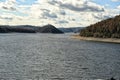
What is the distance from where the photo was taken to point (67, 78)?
71.3 meters

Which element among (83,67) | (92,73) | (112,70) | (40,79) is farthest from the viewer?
(83,67)

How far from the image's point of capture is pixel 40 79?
69438mm

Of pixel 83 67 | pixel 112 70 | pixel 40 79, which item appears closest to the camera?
pixel 40 79

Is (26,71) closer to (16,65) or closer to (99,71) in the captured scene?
(16,65)

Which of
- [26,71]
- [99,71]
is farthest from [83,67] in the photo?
[26,71]

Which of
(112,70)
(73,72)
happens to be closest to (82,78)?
(73,72)

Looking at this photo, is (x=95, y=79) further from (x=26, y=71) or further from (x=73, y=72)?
(x=26, y=71)

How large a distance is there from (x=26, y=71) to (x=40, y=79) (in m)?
11.1

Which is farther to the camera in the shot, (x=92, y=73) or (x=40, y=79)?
(x=92, y=73)

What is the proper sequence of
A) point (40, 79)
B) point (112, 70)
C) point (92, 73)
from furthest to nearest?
point (112, 70) → point (92, 73) → point (40, 79)

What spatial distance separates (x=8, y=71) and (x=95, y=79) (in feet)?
72.4

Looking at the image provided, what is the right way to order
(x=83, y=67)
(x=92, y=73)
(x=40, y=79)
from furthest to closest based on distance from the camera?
(x=83, y=67) < (x=92, y=73) < (x=40, y=79)

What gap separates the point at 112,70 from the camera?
274 feet

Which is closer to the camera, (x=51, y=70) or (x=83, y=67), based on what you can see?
(x=51, y=70)
